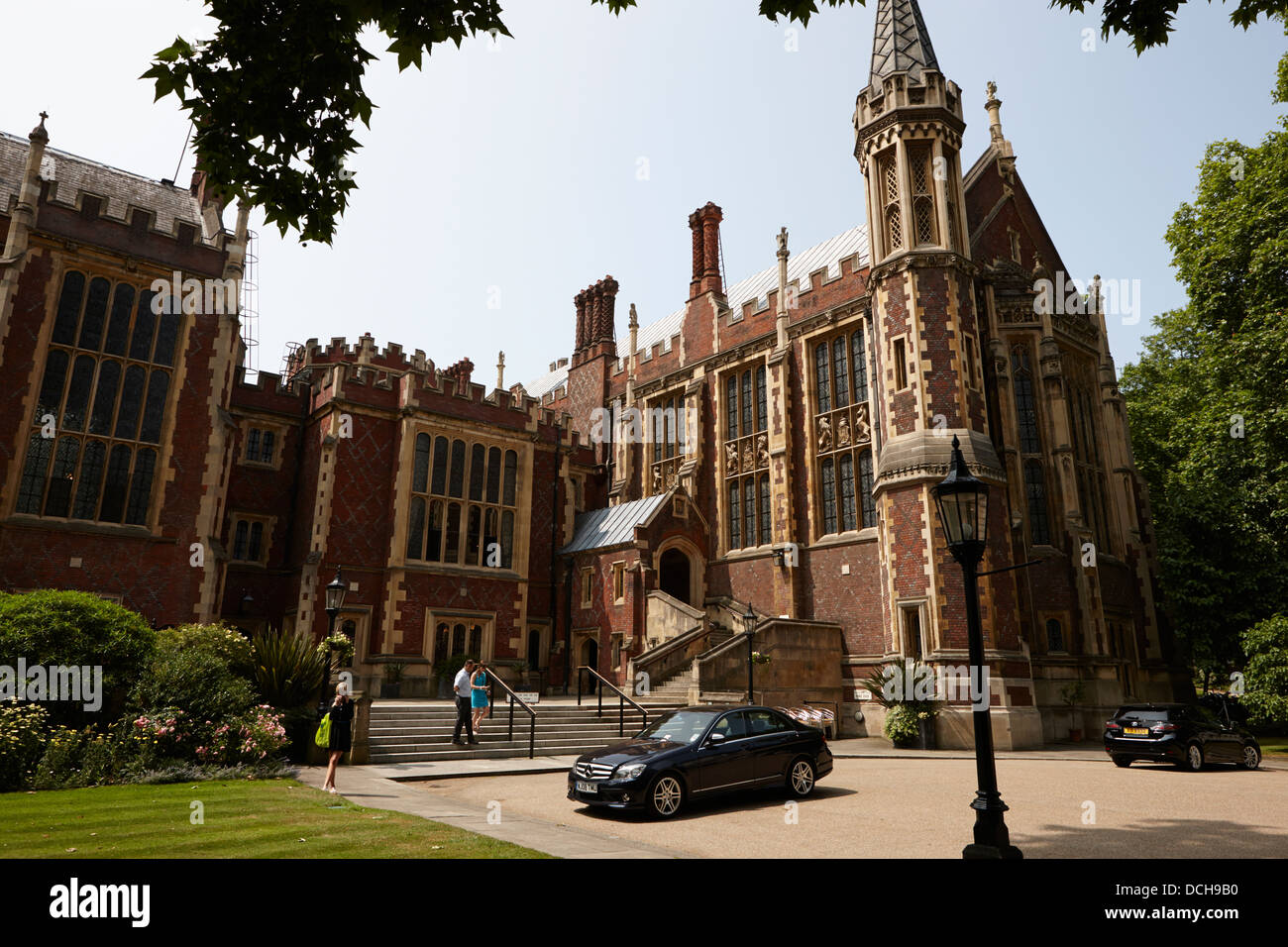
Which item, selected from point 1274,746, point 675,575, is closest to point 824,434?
point 675,575

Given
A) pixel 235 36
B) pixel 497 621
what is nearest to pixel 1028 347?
pixel 497 621

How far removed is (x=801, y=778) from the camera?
11484 mm

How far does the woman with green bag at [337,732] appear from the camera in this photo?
423 inches

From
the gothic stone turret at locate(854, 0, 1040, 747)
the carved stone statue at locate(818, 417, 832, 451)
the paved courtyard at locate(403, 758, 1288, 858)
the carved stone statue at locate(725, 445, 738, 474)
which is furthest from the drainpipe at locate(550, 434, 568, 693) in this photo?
the paved courtyard at locate(403, 758, 1288, 858)

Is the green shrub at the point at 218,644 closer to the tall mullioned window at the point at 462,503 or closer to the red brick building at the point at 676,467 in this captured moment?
the red brick building at the point at 676,467

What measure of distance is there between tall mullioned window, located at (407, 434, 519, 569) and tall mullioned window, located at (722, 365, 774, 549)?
8.25 meters

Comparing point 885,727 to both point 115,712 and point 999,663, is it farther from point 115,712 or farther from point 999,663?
point 115,712

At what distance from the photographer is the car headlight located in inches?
383

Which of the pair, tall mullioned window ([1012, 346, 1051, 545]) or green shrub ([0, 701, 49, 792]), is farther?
tall mullioned window ([1012, 346, 1051, 545])

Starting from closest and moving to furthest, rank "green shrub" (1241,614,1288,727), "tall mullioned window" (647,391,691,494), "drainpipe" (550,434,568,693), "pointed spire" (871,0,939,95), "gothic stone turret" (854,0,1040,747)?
1. "green shrub" (1241,614,1288,727)
2. "gothic stone turret" (854,0,1040,747)
3. "pointed spire" (871,0,939,95)
4. "drainpipe" (550,434,568,693)
5. "tall mullioned window" (647,391,691,494)

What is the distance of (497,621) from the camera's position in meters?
26.7

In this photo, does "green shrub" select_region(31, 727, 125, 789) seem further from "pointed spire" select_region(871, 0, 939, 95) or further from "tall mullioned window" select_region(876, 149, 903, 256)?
"pointed spire" select_region(871, 0, 939, 95)

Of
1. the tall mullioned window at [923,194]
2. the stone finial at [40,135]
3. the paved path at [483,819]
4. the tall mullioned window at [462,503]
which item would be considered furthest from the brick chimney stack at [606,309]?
the paved path at [483,819]

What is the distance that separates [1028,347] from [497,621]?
2031cm
